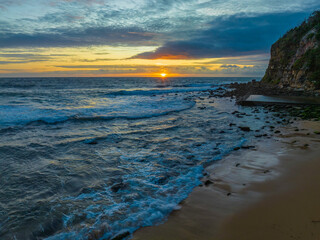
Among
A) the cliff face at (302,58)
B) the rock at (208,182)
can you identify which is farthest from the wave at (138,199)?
the cliff face at (302,58)

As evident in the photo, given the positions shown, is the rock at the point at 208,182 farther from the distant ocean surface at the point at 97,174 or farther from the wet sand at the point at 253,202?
the distant ocean surface at the point at 97,174

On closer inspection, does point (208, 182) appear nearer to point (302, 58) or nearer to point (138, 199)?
point (138, 199)

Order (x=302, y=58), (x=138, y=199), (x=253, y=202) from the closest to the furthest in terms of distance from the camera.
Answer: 1. (x=253, y=202)
2. (x=138, y=199)
3. (x=302, y=58)

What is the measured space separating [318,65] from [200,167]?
23027 millimetres

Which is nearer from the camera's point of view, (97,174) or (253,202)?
(253,202)

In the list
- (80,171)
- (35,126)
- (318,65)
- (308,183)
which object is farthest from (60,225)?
(318,65)

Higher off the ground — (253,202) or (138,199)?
(253,202)

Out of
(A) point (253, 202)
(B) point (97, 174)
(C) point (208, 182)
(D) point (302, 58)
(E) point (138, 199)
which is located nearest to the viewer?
(A) point (253, 202)

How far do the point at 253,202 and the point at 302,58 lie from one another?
88.3 feet

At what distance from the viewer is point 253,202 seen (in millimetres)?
3805

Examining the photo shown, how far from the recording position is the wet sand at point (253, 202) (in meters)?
3.03

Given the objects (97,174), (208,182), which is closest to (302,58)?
(208,182)

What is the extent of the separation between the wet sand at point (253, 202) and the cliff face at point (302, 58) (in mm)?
20513

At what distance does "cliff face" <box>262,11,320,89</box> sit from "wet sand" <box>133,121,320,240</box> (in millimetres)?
20513
